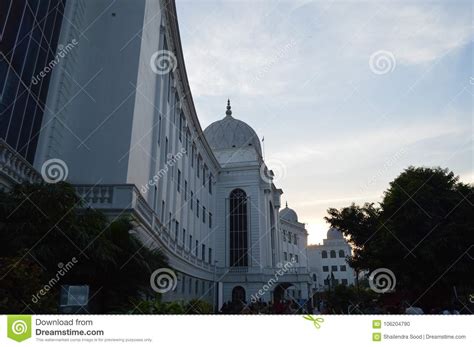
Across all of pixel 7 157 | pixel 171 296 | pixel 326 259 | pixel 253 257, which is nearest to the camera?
pixel 7 157

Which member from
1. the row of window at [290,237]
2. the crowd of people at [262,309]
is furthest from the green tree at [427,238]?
the row of window at [290,237]

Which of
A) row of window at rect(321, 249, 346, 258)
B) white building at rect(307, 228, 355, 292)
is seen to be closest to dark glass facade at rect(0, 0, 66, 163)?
white building at rect(307, 228, 355, 292)

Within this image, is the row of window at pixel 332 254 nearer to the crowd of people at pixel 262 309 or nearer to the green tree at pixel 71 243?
the crowd of people at pixel 262 309

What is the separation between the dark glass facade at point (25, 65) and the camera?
432 inches

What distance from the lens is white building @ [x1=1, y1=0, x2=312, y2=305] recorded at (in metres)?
13.4

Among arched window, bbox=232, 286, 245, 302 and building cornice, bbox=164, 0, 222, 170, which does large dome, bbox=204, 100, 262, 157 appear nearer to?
building cornice, bbox=164, 0, 222, 170

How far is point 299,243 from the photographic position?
70.4 metres

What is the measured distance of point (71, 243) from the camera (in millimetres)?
7734

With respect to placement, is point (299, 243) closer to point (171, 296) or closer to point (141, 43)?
point (171, 296)

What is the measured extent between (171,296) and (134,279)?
37.6ft

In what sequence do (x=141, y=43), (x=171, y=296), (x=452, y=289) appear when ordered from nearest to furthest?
(x=452, y=289) < (x=141, y=43) < (x=171, y=296)

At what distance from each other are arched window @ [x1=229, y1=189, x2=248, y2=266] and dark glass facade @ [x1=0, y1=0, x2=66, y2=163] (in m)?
27.8

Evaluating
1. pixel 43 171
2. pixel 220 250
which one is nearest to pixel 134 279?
pixel 43 171

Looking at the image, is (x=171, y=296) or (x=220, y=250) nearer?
(x=171, y=296)
